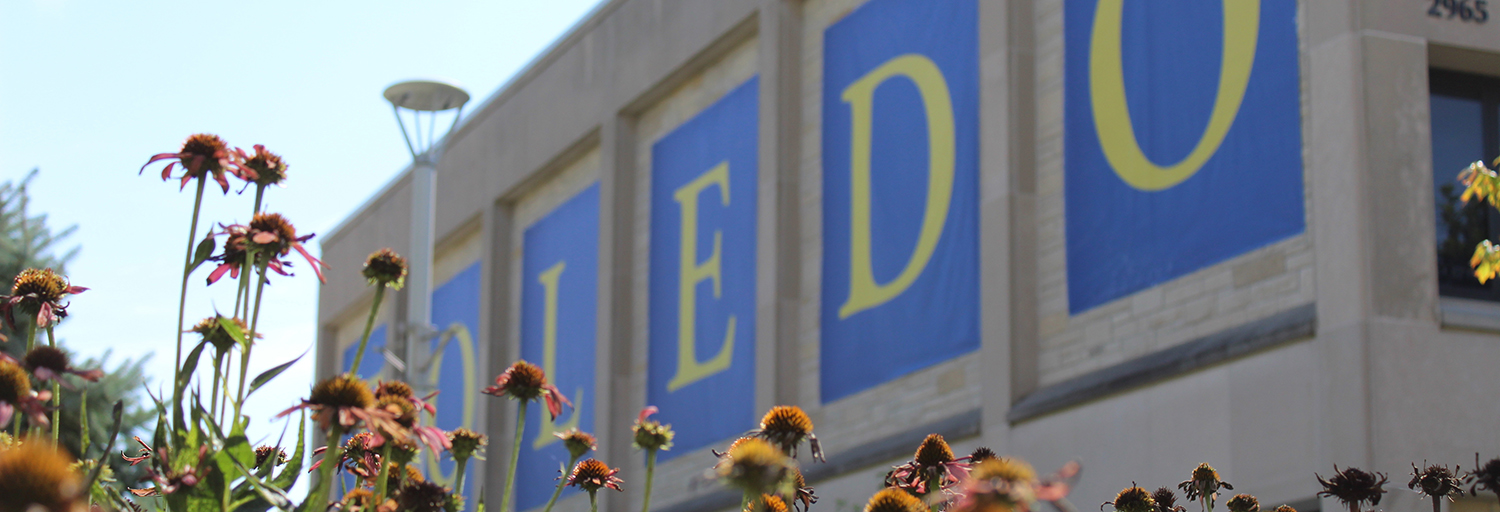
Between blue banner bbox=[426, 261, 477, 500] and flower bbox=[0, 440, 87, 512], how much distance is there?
2059cm

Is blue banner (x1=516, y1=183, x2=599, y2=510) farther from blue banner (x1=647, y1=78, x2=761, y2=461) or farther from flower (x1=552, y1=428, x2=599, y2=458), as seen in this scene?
flower (x1=552, y1=428, x2=599, y2=458)

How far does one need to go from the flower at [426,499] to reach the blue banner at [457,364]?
1954 cm

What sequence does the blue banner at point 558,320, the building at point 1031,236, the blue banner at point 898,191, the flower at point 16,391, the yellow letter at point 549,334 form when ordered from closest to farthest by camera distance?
the flower at point 16,391
the building at point 1031,236
the blue banner at point 898,191
the blue banner at point 558,320
the yellow letter at point 549,334

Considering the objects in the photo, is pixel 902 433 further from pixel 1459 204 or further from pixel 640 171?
pixel 640 171

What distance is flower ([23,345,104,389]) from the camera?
240 cm

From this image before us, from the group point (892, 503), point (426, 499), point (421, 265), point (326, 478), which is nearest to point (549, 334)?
point (421, 265)

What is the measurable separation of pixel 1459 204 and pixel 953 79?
441 centimetres

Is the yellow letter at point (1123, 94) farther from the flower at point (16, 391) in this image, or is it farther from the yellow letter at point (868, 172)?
the flower at point (16, 391)

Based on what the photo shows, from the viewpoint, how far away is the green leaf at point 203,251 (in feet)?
9.07

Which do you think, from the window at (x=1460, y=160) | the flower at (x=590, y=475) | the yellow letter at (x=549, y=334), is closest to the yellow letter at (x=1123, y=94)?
the window at (x=1460, y=160)

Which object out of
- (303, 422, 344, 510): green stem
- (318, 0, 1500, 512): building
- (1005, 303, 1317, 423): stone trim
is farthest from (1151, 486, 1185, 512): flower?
(1005, 303, 1317, 423): stone trim

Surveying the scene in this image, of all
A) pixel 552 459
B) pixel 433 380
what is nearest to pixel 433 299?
pixel 433 380

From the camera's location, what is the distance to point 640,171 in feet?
63.7

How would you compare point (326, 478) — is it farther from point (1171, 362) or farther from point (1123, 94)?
point (1123, 94)
